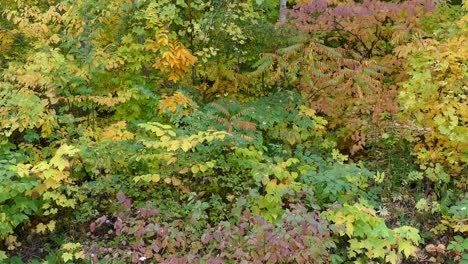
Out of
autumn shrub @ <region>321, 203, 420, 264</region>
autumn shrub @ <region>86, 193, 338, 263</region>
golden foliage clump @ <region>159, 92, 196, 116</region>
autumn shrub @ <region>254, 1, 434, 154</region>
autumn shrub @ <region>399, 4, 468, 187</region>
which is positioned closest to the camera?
autumn shrub @ <region>86, 193, 338, 263</region>

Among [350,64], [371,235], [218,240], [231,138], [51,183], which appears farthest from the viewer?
[350,64]

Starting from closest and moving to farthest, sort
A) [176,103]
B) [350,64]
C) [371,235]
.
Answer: [371,235] → [176,103] → [350,64]

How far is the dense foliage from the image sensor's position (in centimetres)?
430

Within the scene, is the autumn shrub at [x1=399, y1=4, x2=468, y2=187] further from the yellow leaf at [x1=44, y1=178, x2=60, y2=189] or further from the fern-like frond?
the yellow leaf at [x1=44, y1=178, x2=60, y2=189]

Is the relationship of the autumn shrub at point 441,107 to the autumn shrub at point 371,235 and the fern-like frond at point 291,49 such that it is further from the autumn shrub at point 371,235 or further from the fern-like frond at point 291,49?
the fern-like frond at point 291,49

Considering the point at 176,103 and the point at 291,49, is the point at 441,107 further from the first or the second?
the point at 176,103

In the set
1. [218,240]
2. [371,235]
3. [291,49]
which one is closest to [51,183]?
[218,240]

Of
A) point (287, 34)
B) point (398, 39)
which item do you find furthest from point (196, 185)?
point (398, 39)

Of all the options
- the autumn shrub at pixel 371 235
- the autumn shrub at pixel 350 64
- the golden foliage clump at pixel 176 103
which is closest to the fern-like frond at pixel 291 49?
the autumn shrub at pixel 350 64

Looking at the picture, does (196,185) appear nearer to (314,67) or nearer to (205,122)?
(205,122)

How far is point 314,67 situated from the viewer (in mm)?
5961

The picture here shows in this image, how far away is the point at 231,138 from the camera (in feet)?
16.2

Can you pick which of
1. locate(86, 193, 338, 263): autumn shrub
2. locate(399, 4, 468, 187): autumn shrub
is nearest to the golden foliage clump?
locate(86, 193, 338, 263): autumn shrub

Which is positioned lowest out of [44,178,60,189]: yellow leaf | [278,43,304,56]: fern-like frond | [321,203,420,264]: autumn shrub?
[321,203,420,264]: autumn shrub
